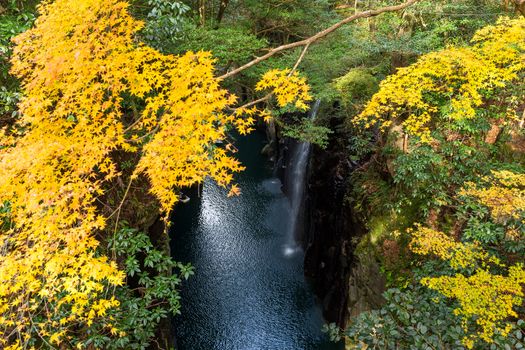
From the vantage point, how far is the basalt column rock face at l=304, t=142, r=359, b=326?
11242 millimetres

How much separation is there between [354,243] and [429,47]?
6.97 m

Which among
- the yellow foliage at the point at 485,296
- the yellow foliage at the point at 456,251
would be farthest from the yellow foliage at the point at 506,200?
the yellow foliage at the point at 485,296

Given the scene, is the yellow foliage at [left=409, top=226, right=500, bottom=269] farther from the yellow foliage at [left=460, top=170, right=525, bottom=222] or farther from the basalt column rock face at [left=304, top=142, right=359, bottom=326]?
the basalt column rock face at [left=304, top=142, right=359, bottom=326]

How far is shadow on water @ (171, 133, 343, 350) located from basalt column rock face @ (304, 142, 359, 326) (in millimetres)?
970

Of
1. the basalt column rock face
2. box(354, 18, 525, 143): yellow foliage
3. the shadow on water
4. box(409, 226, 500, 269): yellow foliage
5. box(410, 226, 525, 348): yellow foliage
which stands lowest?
the shadow on water

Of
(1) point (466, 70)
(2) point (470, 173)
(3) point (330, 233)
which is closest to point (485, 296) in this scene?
(2) point (470, 173)

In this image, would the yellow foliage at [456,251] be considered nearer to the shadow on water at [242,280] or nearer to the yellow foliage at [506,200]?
the yellow foliage at [506,200]

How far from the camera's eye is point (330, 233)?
42.2 feet

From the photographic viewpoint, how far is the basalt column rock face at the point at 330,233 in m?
11.2

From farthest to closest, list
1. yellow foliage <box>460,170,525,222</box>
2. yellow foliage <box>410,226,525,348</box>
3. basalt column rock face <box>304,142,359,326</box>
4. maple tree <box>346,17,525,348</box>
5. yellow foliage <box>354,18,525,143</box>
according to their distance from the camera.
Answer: basalt column rock face <box>304,142,359,326</box>, yellow foliage <box>354,18,525,143</box>, yellow foliage <box>460,170,525,222</box>, maple tree <box>346,17,525,348</box>, yellow foliage <box>410,226,525,348</box>

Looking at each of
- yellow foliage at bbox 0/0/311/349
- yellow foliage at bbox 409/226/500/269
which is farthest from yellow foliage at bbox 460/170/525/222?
yellow foliage at bbox 0/0/311/349

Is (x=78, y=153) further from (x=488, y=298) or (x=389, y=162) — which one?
(x=389, y=162)

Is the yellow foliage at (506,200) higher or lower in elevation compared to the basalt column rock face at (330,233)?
higher

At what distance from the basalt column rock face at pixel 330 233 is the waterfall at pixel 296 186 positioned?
1.62 metres
